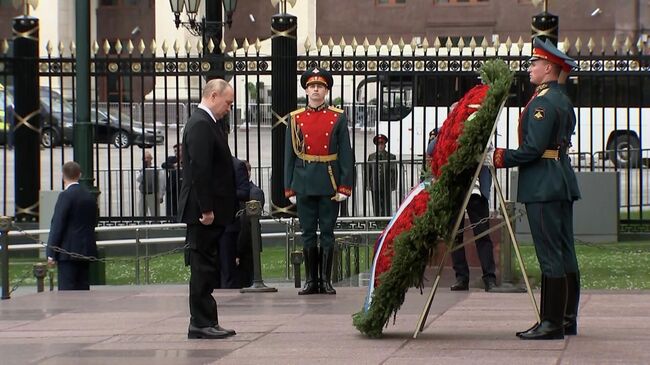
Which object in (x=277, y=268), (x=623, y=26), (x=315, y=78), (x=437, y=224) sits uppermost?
(x=623, y=26)

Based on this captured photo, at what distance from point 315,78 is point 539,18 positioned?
18.5 feet

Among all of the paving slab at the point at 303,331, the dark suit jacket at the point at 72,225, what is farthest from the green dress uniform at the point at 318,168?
the dark suit jacket at the point at 72,225

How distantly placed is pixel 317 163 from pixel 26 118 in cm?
711

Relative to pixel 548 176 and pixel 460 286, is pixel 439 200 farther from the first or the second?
pixel 460 286

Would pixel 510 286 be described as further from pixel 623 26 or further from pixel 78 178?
pixel 623 26

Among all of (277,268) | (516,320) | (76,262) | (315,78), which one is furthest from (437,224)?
(277,268)

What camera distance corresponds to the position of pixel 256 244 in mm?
13734

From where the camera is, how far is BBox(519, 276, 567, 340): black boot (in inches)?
374

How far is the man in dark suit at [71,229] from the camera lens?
45.8 feet

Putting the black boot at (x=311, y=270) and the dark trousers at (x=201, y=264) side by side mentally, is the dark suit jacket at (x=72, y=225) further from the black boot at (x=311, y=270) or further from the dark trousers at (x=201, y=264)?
the dark trousers at (x=201, y=264)

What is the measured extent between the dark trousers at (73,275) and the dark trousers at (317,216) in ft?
8.68

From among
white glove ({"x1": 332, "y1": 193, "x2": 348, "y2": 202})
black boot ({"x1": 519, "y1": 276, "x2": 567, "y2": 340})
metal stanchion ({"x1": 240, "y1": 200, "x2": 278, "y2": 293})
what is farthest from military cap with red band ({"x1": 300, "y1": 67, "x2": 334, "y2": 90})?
black boot ({"x1": 519, "y1": 276, "x2": 567, "y2": 340})

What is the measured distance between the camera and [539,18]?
17.4 meters

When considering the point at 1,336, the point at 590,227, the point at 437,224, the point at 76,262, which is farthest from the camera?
the point at 590,227
